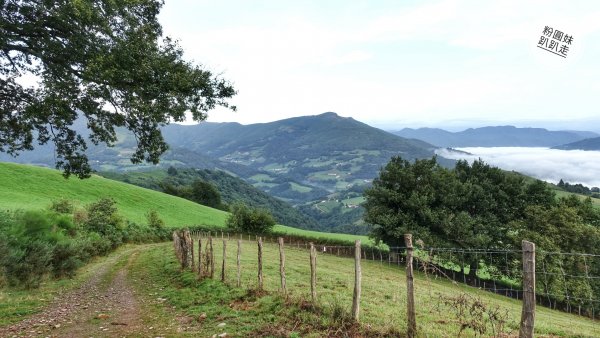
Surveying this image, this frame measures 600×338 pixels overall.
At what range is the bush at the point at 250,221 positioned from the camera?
7850 centimetres

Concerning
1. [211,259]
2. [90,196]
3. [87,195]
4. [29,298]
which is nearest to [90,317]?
[29,298]

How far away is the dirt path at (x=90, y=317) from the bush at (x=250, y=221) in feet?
178

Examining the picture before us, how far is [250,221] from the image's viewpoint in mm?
78438

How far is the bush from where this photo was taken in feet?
258

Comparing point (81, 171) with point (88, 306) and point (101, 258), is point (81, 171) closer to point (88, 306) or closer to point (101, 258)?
point (88, 306)

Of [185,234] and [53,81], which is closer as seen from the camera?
[53,81]

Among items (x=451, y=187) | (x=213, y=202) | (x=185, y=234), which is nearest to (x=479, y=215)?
(x=451, y=187)

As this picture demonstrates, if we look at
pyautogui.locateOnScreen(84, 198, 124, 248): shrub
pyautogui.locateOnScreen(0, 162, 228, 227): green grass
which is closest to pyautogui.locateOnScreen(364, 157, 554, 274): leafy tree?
pyautogui.locateOnScreen(84, 198, 124, 248): shrub

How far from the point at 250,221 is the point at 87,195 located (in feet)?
115

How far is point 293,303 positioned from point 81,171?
15.8 meters

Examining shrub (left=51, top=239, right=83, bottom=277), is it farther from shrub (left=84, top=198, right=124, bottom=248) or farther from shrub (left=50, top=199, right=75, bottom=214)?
shrub (left=50, top=199, right=75, bottom=214)

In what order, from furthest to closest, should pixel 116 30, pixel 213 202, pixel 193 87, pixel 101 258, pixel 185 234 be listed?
pixel 213 202 → pixel 101 258 → pixel 185 234 → pixel 193 87 → pixel 116 30

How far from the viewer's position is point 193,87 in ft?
61.0

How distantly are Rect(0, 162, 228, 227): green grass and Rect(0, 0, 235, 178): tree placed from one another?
46321 mm
